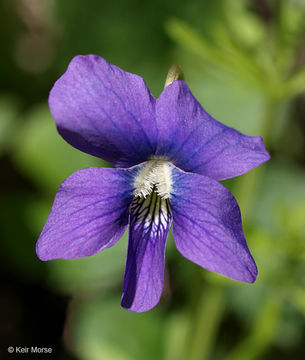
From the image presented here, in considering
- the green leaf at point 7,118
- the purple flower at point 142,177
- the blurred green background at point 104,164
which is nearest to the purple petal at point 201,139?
the purple flower at point 142,177

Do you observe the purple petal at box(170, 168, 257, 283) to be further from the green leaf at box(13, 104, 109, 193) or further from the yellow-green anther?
the green leaf at box(13, 104, 109, 193)

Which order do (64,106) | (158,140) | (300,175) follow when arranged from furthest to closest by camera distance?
(300,175) → (158,140) → (64,106)

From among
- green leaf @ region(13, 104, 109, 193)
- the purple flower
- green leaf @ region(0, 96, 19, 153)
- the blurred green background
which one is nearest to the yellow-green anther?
the purple flower

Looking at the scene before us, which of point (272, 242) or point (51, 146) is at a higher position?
point (51, 146)

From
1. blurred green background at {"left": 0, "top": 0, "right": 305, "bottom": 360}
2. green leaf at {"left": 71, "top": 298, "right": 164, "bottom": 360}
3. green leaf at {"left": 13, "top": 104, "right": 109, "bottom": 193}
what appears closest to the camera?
blurred green background at {"left": 0, "top": 0, "right": 305, "bottom": 360}

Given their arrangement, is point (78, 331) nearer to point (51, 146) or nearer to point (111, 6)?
point (51, 146)

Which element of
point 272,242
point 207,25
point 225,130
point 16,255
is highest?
point 207,25

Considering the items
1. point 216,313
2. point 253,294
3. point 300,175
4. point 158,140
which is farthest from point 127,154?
point 300,175

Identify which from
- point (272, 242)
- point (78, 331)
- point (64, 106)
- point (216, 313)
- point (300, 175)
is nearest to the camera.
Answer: point (64, 106)
